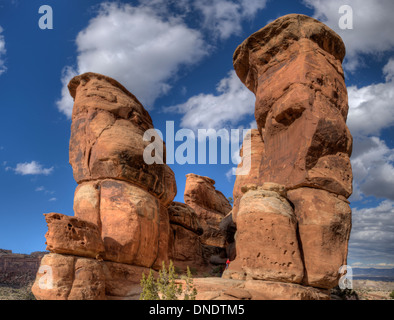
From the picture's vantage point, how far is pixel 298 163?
11391 mm

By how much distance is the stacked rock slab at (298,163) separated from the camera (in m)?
Answer: 9.60

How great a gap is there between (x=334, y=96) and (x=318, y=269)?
638cm

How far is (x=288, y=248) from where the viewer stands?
9.44m

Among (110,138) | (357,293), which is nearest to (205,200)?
(357,293)

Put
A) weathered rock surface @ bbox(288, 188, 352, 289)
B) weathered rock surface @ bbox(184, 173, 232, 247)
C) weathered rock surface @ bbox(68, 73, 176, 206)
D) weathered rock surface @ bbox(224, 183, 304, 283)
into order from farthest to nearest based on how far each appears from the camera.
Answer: weathered rock surface @ bbox(184, 173, 232, 247)
weathered rock surface @ bbox(68, 73, 176, 206)
weathered rock surface @ bbox(288, 188, 352, 289)
weathered rock surface @ bbox(224, 183, 304, 283)

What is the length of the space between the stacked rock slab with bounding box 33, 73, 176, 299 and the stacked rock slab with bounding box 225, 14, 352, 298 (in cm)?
326

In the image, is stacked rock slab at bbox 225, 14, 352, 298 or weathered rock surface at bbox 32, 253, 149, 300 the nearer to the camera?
weathered rock surface at bbox 32, 253, 149, 300

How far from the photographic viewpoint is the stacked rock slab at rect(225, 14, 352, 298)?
9602 millimetres

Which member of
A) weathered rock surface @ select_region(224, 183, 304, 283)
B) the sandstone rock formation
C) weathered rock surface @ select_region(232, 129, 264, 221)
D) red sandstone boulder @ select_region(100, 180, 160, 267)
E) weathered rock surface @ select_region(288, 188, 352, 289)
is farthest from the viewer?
the sandstone rock formation

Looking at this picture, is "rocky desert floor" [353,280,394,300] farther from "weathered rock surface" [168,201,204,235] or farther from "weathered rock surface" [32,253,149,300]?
"weathered rock surface" [32,253,149,300]

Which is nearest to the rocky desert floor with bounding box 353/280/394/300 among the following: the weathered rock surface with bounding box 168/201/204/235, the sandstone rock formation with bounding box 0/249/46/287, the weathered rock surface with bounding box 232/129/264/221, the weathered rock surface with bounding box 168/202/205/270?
the weathered rock surface with bounding box 232/129/264/221

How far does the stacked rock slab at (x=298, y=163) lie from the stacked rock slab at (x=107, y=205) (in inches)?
128

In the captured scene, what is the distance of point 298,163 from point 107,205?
21.8 ft
